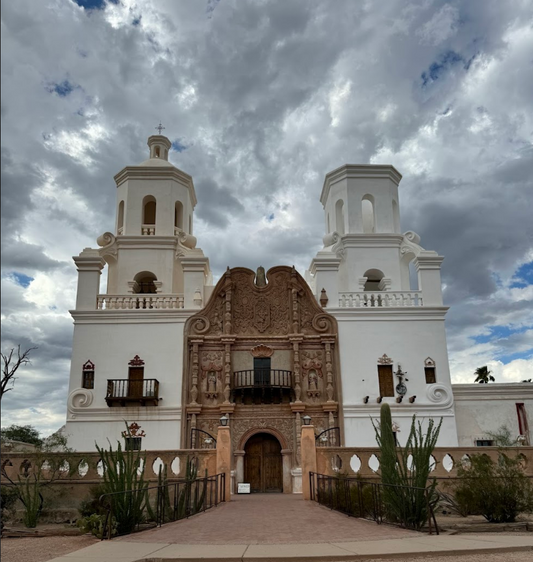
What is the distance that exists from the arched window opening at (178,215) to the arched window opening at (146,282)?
353 cm

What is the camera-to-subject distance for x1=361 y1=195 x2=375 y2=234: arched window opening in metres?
32.6

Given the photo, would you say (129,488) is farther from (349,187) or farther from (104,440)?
(349,187)

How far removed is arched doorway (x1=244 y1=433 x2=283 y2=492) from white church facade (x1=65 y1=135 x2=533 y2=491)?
5 cm

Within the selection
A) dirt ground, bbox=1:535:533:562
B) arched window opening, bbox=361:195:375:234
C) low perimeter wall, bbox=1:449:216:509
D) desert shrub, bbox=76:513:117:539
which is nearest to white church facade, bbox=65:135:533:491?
arched window opening, bbox=361:195:375:234

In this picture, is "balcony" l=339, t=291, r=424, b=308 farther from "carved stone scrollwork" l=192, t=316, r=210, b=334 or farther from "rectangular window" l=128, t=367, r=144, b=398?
"rectangular window" l=128, t=367, r=144, b=398

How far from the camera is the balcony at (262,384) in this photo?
26.7m

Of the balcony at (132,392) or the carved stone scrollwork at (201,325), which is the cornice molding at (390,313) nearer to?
the carved stone scrollwork at (201,325)

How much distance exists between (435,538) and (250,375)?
683 inches

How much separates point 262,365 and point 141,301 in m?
6.45

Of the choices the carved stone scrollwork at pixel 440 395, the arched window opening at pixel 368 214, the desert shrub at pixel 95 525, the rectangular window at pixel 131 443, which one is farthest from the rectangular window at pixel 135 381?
the arched window opening at pixel 368 214

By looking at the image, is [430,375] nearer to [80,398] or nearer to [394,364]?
[394,364]

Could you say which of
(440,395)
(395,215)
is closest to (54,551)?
(440,395)

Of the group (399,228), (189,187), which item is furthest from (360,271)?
(189,187)

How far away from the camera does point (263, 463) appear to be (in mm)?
26359
